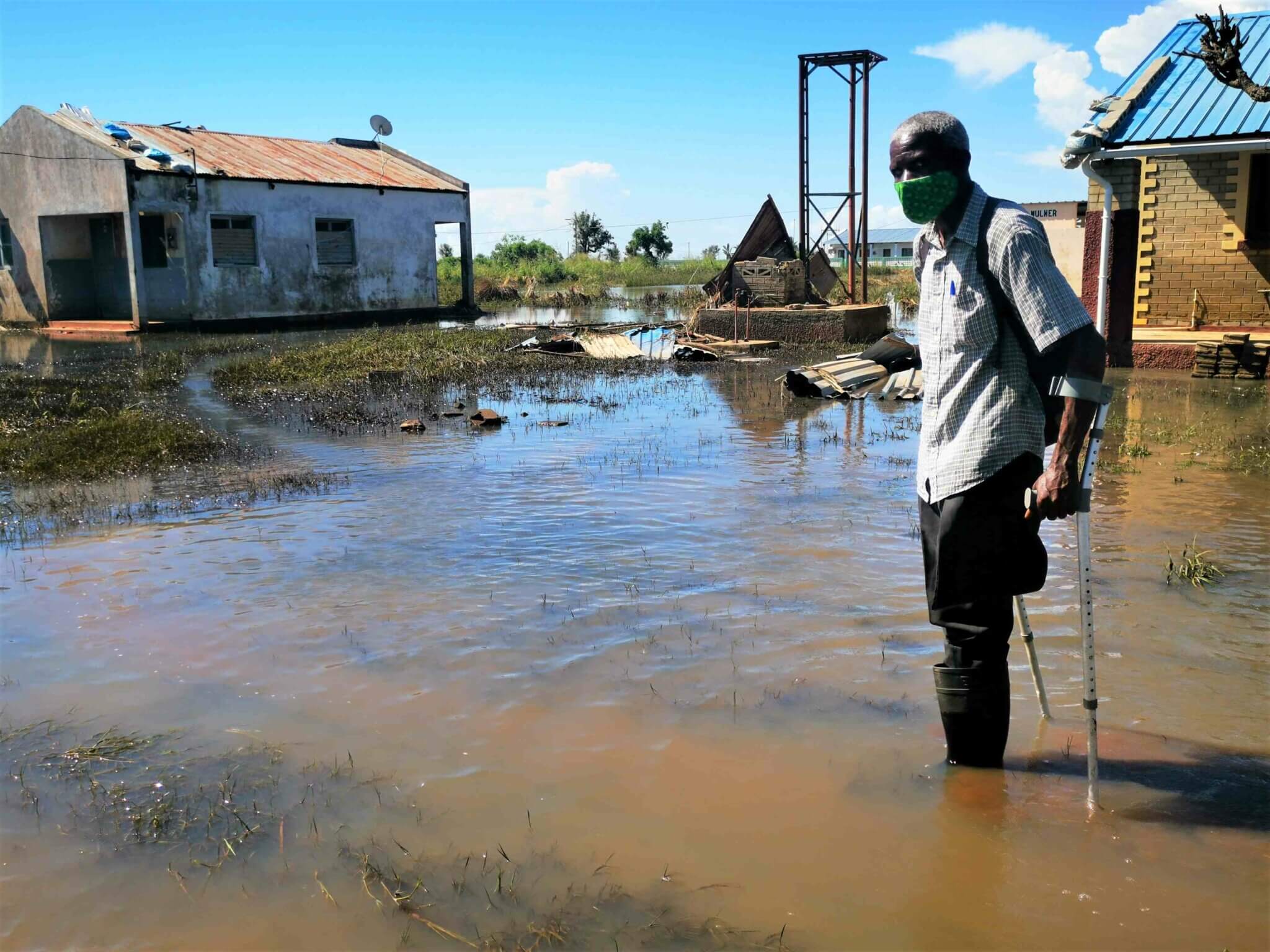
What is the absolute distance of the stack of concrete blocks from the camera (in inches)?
816

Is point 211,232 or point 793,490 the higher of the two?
point 211,232

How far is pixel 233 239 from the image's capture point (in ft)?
83.8

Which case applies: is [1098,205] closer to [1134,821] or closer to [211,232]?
[1134,821]

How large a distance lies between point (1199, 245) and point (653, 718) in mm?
13367

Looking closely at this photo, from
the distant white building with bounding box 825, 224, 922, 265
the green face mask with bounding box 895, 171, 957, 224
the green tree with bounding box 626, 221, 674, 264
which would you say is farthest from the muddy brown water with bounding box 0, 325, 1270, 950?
the distant white building with bounding box 825, 224, 922, 265

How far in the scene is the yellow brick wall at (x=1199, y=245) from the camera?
13852 millimetres

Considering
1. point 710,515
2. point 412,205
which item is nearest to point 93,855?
point 710,515

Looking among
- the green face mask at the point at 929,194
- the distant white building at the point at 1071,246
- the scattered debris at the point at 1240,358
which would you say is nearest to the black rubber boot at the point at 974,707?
the green face mask at the point at 929,194

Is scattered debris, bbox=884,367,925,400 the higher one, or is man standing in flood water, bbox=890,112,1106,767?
man standing in flood water, bbox=890,112,1106,767

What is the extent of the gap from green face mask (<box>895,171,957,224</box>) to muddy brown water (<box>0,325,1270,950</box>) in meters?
1.75

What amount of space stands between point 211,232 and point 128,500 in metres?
19.3

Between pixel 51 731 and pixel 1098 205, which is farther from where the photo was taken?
pixel 1098 205

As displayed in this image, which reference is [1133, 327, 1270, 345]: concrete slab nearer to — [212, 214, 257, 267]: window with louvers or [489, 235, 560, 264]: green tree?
[212, 214, 257, 267]: window with louvers

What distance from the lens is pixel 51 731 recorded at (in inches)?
150
